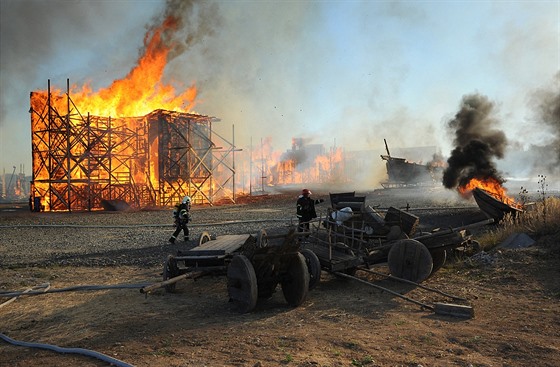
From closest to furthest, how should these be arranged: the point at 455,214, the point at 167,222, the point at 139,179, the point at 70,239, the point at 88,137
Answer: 1. the point at 70,239
2. the point at 455,214
3. the point at 167,222
4. the point at 88,137
5. the point at 139,179

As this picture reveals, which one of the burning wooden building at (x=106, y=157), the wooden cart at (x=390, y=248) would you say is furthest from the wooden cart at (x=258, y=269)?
the burning wooden building at (x=106, y=157)

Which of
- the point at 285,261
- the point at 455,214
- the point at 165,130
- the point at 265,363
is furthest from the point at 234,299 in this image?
the point at 165,130

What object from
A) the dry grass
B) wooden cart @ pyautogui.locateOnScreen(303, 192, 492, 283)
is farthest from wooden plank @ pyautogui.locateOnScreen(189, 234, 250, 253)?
the dry grass

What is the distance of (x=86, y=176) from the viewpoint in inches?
1284

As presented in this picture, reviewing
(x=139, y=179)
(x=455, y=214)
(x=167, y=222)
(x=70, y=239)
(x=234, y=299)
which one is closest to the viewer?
(x=234, y=299)

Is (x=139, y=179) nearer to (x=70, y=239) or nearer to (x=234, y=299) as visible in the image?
(x=70, y=239)

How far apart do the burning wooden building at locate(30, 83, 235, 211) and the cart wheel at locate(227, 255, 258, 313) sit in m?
27.4

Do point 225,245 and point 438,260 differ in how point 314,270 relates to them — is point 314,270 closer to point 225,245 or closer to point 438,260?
point 225,245

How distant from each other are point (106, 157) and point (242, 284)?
95.1 feet

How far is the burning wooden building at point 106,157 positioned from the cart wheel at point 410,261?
87.8ft

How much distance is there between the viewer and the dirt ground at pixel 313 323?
497 cm

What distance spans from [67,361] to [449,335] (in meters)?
4.70

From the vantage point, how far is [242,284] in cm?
668

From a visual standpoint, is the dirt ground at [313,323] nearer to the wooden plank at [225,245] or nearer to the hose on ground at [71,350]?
the hose on ground at [71,350]
